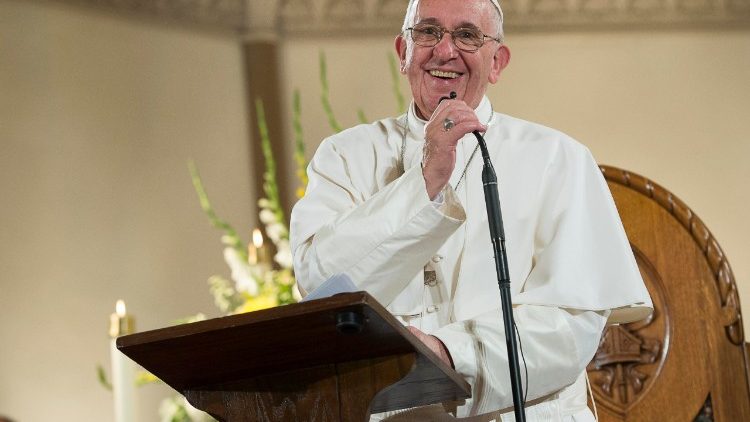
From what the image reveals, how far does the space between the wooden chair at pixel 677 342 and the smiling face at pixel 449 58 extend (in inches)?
46.1

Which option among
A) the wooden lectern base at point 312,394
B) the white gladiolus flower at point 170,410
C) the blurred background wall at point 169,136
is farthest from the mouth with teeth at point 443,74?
the blurred background wall at point 169,136

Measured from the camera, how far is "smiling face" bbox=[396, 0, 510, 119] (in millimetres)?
3199

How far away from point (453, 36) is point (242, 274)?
1760 mm

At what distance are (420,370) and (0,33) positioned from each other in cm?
467

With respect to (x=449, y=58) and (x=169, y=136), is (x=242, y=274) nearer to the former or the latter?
(x=449, y=58)

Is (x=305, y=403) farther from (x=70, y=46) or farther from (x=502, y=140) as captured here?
(x=70, y=46)

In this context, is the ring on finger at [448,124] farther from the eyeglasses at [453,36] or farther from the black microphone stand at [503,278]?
the eyeglasses at [453,36]

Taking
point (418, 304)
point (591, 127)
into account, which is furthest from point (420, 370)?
point (591, 127)

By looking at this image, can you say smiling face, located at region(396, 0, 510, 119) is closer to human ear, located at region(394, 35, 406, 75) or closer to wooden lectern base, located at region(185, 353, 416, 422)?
human ear, located at region(394, 35, 406, 75)

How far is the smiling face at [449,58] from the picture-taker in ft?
10.5

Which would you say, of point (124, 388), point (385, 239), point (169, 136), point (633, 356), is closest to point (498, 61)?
point (385, 239)

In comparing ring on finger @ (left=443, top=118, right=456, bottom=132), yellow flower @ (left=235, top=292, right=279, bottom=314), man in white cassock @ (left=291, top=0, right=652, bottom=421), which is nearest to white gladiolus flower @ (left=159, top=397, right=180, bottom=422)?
yellow flower @ (left=235, top=292, right=279, bottom=314)

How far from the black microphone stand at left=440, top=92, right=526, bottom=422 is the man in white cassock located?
14 cm

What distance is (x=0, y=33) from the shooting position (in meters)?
6.41
